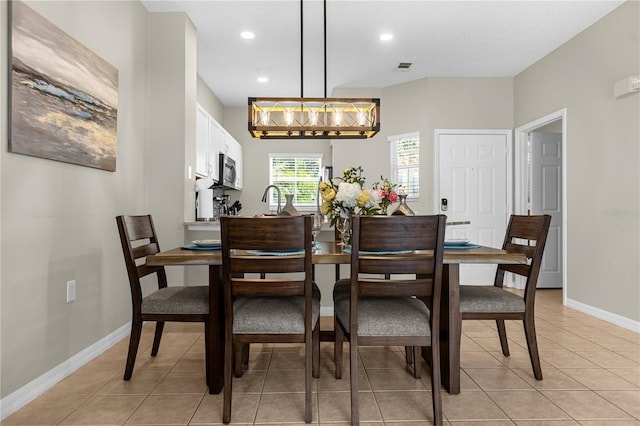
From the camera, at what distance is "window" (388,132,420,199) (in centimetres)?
530

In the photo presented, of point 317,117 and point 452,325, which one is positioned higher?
point 317,117

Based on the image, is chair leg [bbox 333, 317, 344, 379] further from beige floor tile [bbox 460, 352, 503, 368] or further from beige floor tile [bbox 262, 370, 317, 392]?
beige floor tile [bbox 460, 352, 503, 368]

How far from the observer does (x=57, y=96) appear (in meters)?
2.16

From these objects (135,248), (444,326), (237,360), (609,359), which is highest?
(135,248)

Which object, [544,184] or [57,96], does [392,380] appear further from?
[544,184]

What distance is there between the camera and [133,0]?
124 inches

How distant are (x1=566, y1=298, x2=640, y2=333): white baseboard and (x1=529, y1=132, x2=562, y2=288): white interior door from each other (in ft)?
3.44

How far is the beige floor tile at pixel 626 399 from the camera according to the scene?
187 centimetres

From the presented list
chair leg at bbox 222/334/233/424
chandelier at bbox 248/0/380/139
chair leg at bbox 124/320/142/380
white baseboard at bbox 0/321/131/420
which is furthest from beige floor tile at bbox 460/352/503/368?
white baseboard at bbox 0/321/131/420

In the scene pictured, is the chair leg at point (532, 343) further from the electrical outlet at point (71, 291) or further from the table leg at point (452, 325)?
the electrical outlet at point (71, 291)

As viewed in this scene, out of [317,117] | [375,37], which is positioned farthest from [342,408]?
[375,37]

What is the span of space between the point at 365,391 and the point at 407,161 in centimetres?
381

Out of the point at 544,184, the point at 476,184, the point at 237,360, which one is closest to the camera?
the point at 237,360

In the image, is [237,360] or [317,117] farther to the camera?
[317,117]
